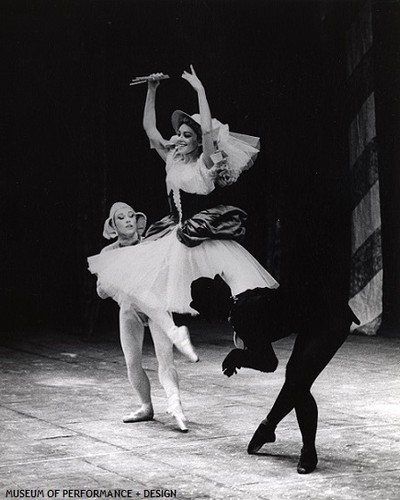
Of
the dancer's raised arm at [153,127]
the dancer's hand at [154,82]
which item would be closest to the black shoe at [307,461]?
the dancer's raised arm at [153,127]

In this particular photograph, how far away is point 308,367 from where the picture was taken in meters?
4.86

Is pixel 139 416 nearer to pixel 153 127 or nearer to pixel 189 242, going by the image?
pixel 189 242

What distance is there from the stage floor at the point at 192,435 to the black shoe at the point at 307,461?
Answer: 0.04 metres

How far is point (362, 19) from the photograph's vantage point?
33.3 ft

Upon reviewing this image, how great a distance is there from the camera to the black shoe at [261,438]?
16.9ft

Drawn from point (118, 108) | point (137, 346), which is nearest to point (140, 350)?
point (137, 346)

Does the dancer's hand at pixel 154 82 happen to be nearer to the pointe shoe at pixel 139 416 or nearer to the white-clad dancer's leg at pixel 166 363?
the white-clad dancer's leg at pixel 166 363

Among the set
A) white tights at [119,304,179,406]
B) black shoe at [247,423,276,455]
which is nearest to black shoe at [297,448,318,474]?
black shoe at [247,423,276,455]

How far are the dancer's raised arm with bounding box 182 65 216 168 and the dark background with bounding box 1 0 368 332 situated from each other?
165 inches

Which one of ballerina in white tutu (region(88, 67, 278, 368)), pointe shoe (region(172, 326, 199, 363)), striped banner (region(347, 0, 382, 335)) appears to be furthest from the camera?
striped banner (region(347, 0, 382, 335))

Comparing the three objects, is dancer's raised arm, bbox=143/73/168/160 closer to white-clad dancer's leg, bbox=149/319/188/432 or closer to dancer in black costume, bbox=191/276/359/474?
white-clad dancer's leg, bbox=149/319/188/432

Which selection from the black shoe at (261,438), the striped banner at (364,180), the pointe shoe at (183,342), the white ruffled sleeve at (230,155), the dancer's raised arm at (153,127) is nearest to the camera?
the black shoe at (261,438)

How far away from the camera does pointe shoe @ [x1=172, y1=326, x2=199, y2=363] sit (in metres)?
5.63

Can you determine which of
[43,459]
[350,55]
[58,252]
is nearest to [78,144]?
[58,252]
